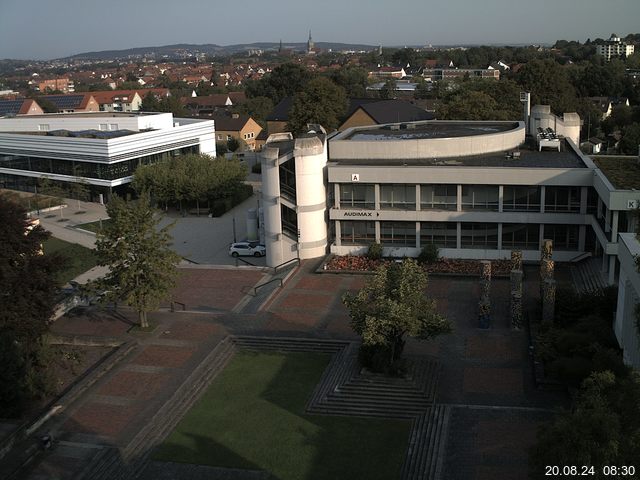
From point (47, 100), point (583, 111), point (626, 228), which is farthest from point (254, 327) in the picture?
point (47, 100)

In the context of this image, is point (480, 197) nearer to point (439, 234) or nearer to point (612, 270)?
point (439, 234)

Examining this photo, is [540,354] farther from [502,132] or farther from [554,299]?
[502,132]

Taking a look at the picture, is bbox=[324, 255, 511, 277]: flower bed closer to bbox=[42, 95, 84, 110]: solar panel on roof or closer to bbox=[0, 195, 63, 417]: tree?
bbox=[0, 195, 63, 417]: tree

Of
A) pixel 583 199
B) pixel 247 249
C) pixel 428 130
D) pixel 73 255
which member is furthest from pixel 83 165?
pixel 583 199

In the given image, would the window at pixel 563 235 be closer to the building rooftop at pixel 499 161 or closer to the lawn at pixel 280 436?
the building rooftop at pixel 499 161

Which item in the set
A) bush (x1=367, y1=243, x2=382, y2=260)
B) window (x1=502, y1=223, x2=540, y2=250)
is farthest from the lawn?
window (x1=502, y1=223, x2=540, y2=250)
